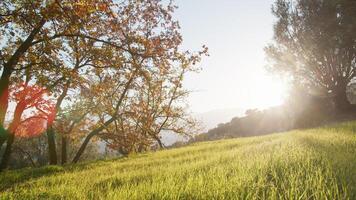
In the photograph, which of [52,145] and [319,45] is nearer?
[52,145]

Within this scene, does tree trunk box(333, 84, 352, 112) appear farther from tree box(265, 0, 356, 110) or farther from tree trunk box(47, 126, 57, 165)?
tree trunk box(47, 126, 57, 165)

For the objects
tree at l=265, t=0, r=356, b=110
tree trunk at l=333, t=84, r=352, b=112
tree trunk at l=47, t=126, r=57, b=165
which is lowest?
tree trunk at l=47, t=126, r=57, b=165

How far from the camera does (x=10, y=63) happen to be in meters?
11.3

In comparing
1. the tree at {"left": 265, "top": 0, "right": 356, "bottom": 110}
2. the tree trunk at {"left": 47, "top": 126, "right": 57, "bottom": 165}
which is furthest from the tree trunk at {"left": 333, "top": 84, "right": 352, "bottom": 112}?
the tree trunk at {"left": 47, "top": 126, "right": 57, "bottom": 165}

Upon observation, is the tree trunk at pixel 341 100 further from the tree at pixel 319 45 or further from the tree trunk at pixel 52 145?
the tree trunk at pixel 52 145

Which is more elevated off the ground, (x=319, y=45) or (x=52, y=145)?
(x=319, y=45)

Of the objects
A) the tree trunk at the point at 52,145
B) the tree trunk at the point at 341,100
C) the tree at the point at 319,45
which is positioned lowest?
the tree trunk at the point at 52,145

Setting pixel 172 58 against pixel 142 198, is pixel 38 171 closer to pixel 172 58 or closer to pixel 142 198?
pixel 172 58

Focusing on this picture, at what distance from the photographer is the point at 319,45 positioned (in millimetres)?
27875

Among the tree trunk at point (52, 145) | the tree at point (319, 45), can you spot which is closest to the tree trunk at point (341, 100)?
the tree at point (319, 45)

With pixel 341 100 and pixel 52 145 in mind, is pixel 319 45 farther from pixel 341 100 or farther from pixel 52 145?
pixel 52 145

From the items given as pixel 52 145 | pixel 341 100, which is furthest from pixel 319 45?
pixel 52 145

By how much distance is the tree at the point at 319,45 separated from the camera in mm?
26922

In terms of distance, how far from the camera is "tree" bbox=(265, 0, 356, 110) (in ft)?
88.3
